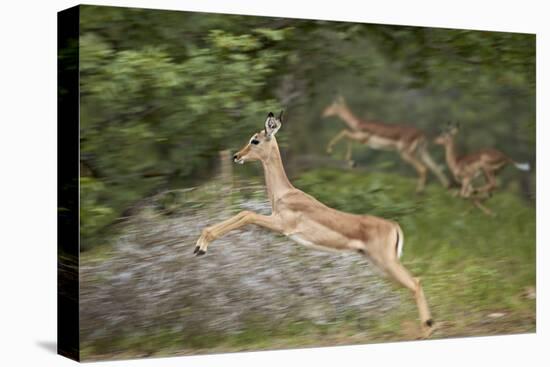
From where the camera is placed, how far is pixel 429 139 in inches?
430

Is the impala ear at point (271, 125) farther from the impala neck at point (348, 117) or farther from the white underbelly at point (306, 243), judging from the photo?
the white underbelly at point (306, 243)

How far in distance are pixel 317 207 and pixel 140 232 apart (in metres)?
1.52

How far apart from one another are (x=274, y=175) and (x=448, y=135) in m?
1.67

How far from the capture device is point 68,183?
9.70m

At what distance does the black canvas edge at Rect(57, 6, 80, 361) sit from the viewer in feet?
31.3

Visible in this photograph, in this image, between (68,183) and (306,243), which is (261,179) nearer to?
(306,243)

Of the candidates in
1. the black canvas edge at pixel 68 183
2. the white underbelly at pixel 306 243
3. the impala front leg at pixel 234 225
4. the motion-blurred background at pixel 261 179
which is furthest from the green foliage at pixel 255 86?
the white underbelly at pixel 306 243

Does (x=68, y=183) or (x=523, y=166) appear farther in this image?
(x=523, y=166)

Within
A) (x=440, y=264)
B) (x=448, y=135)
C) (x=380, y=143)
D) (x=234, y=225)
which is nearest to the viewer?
(x=234, y=225)

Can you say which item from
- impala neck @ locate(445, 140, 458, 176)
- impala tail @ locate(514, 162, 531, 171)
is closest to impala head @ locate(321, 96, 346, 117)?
impala neck @ locate(445, 140, 458, 176)

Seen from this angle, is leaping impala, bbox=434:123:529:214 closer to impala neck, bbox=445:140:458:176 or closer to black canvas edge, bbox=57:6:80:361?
impala neck, bbox=445:140:458:176

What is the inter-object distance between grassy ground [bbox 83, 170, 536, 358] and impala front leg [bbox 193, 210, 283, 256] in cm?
38

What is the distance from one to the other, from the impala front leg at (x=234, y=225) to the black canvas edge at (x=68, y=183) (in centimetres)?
96

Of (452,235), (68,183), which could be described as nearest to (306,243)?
(452,235)
